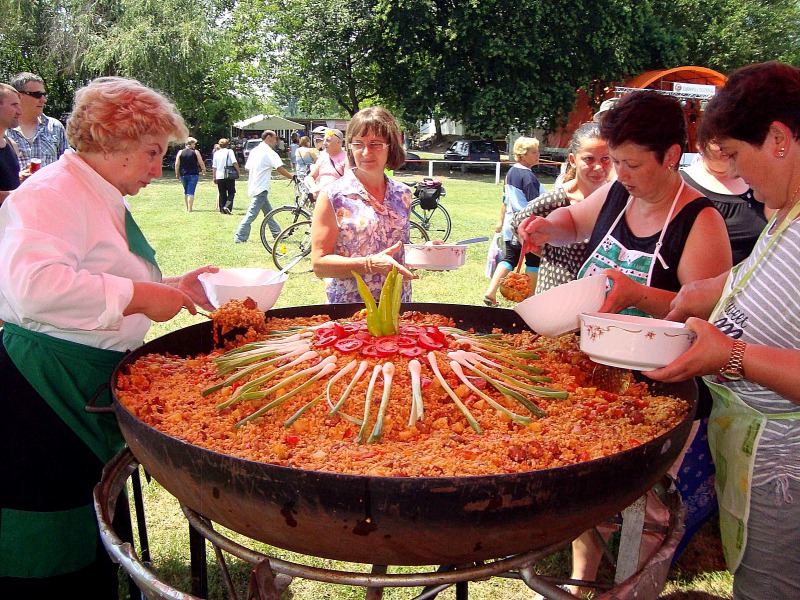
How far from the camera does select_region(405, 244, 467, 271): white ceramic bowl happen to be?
8.36 feet

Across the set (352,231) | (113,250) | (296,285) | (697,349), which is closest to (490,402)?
(697,349)

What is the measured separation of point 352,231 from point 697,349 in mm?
1927

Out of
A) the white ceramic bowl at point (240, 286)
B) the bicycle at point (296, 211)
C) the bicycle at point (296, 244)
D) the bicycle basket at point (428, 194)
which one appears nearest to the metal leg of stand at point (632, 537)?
the white ceramic bowl at point (240, 286)

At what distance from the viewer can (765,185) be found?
1.60 metres

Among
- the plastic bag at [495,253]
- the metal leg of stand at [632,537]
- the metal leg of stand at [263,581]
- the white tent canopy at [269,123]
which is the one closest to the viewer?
the metal leg of stand at [263,581]

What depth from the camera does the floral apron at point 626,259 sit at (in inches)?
81.9

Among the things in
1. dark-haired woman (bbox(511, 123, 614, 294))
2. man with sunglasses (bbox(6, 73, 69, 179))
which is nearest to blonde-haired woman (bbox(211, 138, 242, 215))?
man with sunglasses (bbox(6, 73, 69, 179))

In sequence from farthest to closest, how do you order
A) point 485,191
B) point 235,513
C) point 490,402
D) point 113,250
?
point 485,191 < point 113,250 < point 490,402 < point 235,513

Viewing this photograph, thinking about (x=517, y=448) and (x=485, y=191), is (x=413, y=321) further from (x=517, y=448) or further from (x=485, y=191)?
(x=485, y=191)

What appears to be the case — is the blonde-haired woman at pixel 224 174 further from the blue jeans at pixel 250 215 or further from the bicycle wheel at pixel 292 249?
the bicycle wheel at pixel 292 249

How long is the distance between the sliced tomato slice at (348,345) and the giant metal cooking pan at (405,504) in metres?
0.63

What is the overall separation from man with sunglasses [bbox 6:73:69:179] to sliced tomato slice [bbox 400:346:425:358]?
4983 millimetres

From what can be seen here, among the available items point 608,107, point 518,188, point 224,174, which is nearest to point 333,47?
point 224,174

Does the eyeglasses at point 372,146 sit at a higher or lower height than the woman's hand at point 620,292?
higher
